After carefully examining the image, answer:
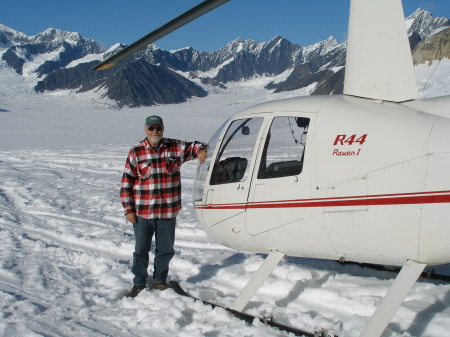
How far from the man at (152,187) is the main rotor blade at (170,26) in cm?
73

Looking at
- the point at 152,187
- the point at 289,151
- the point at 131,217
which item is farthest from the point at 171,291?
the point at 289,151

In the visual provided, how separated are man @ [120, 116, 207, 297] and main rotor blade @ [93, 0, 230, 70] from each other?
28.9 inches

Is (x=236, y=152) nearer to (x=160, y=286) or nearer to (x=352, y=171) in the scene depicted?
(x=352, y=171)

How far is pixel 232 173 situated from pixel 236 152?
0.67 feet

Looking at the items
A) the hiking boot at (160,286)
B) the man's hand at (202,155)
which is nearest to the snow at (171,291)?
the hiking boot at (160,286)

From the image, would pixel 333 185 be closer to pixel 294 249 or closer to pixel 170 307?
pixel 294 249

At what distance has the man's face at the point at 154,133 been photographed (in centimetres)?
418

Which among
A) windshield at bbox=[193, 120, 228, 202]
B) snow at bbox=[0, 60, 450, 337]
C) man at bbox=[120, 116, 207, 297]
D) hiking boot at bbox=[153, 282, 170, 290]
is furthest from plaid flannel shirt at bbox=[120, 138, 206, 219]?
snow at bbox=[0, 60, 450, 337]

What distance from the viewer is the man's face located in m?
4.18

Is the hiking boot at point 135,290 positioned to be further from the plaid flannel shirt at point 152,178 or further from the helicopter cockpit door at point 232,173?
the helicopter cockpit door at point 232,173

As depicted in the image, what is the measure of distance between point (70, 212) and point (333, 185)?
6402 mm

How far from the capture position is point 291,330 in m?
3.45

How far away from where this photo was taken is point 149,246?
450 cm

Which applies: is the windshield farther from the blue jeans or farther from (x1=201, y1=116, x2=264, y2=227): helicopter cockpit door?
the blue jeans
